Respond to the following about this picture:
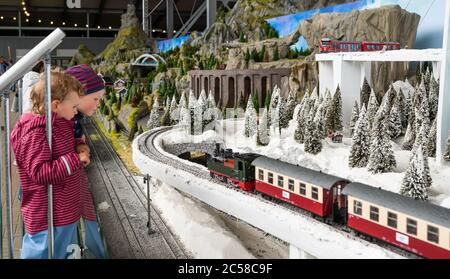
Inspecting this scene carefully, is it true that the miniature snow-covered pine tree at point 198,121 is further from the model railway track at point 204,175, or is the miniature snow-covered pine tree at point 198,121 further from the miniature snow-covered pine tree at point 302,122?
the miniature snow-covered pine tree at point 302,122

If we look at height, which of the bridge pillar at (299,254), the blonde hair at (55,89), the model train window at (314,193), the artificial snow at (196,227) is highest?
the blonde hair at (55,89)

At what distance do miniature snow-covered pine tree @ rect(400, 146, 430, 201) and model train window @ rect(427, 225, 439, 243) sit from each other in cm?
411

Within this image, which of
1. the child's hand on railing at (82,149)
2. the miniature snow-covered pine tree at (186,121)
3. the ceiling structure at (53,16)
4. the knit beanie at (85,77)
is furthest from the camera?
the ceiling structure at (53,16)

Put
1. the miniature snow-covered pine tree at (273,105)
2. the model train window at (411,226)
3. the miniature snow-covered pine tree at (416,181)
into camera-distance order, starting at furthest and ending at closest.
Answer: the miniature snow-covered pine tree at (273,105), the miniature snow-covered pine tree at (416,181), the model train window at (411,226)

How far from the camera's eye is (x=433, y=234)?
467 cm

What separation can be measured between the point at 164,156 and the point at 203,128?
4687 millimetres

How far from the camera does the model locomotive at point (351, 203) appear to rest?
15.6ft

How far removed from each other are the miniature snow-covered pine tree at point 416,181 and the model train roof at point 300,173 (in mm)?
3067

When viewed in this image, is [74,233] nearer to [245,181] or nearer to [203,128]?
[245,181]

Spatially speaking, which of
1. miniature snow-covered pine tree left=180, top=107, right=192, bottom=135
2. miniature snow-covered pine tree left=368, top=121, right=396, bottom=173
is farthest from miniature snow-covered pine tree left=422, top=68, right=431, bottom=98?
miniature snow-covered pine tree left=180, top=107, right=192, bottom=135

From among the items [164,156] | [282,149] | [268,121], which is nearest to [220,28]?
[268,121]

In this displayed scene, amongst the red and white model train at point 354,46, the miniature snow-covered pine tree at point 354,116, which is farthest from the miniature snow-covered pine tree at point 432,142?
the red and white model train at point 354,46

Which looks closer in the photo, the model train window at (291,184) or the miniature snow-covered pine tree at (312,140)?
the model train window at (291,184)

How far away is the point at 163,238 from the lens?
7.33m
